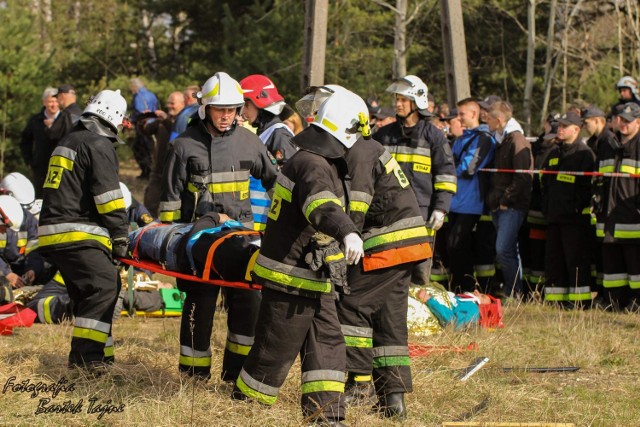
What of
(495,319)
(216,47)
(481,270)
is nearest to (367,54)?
(216,47)

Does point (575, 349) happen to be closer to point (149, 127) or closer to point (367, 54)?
point (149, 127)

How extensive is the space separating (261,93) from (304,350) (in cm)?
310

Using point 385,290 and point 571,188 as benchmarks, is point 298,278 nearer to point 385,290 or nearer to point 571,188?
point 385,290

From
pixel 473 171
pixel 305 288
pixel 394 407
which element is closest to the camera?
pixel 305 288

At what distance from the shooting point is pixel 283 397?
6180mm

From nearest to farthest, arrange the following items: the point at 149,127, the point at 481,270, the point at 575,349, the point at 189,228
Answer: the point at 189,228
the point at 575,349
the point at 481,270
the point at 149,127

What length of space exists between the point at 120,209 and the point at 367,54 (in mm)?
13984

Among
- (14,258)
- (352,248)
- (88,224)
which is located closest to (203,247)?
(88,224)

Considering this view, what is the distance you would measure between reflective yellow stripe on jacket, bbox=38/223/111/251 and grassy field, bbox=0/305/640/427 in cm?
86

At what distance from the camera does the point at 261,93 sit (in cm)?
817

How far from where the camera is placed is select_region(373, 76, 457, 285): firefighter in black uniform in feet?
27.7

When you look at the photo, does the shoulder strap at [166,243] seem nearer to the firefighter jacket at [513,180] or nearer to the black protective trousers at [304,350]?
the black protective trousers at [304,350]

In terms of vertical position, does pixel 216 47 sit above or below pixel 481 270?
above

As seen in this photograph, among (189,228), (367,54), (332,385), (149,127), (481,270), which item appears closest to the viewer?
(332,385)
